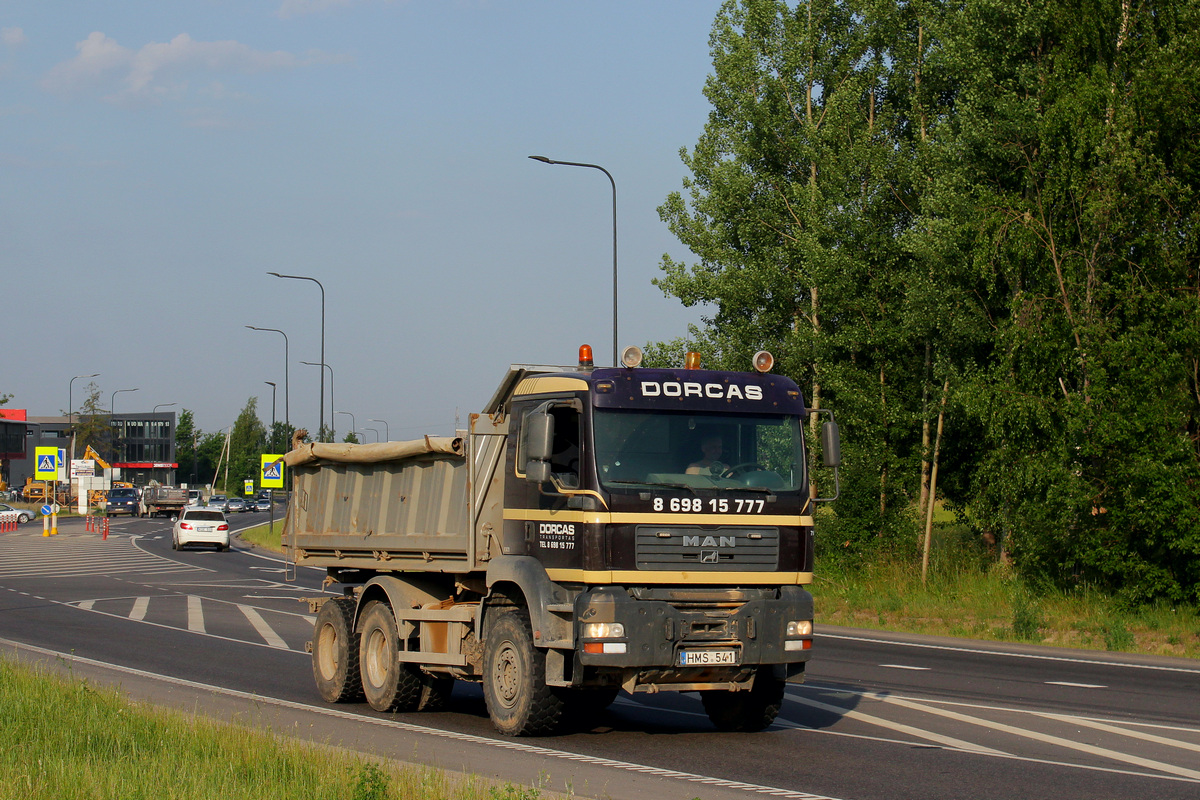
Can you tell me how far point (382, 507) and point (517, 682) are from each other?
308 centimetres

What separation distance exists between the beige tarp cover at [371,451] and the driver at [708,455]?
2321mm

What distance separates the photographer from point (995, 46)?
87.1ft

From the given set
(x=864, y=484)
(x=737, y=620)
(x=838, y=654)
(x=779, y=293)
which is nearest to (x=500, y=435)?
(x=737, y=620)

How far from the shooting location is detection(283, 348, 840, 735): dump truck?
405 inches

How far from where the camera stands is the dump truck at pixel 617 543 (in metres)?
10.3

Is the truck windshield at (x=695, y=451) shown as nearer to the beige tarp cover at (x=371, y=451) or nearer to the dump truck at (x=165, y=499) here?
the beige tarp cover at (x=371, y=451)

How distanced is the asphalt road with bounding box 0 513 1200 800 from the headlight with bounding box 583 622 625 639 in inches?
37.6

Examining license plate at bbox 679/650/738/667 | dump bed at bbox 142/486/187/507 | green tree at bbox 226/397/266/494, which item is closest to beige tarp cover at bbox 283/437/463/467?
license plate at bbox 679/650/738/667

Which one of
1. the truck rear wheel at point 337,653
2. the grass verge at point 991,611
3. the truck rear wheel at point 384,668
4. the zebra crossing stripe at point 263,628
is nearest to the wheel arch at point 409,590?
the truck rear wheel at point 384,668

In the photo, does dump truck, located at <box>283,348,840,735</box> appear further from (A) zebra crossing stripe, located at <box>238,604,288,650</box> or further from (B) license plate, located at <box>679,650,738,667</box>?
(A) zebra crossing stripe, located at <box>238,604,288,650</box>

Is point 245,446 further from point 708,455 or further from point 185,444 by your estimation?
point 708,455

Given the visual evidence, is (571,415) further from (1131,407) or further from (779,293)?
(779,293)

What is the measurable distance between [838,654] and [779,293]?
1560 centimetres

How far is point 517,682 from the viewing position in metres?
10.9
